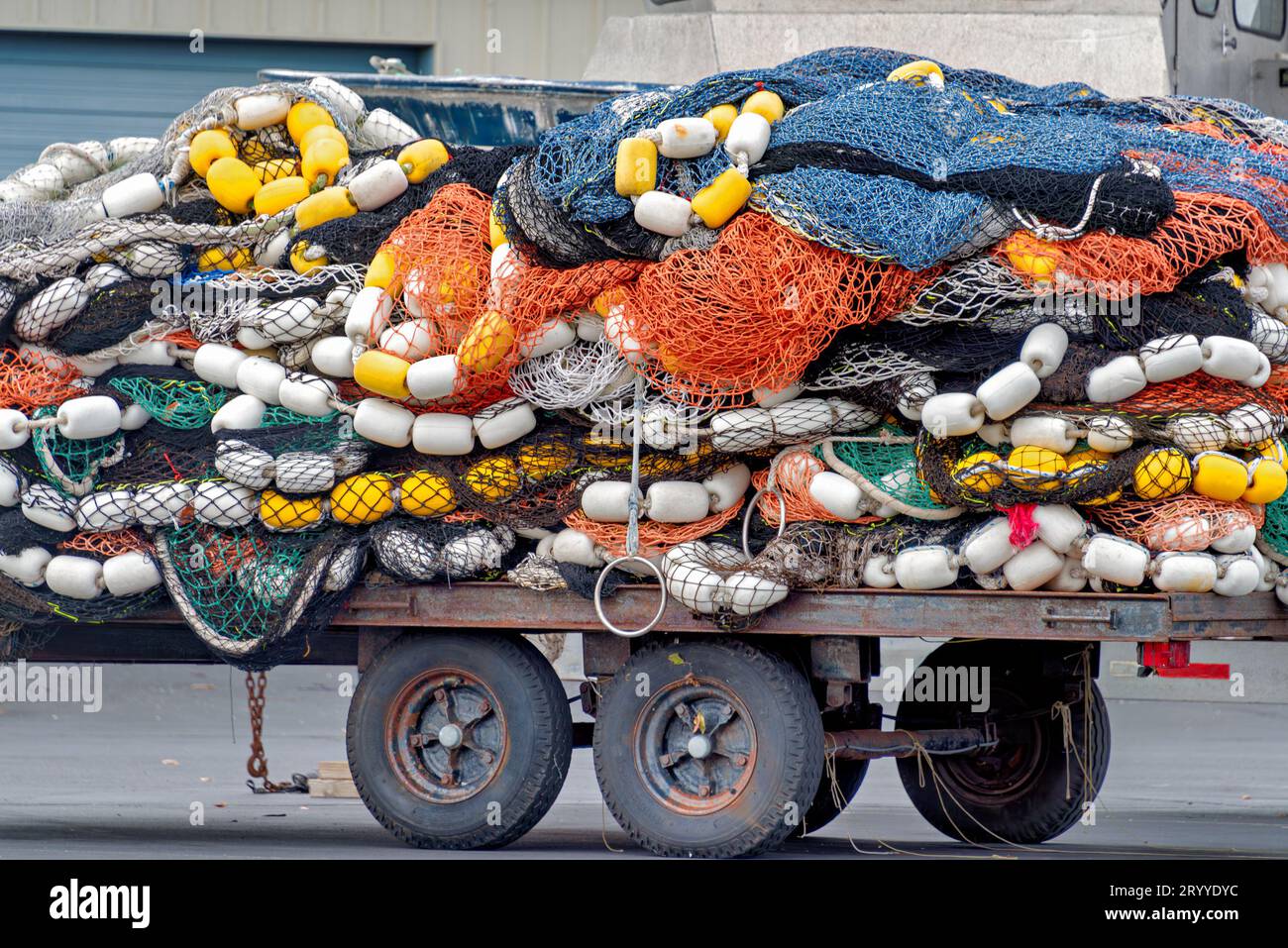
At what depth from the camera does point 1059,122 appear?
725 centimetres

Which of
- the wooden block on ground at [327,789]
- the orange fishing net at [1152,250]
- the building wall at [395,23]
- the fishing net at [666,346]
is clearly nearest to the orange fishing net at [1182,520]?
the fishing net at [666,346]

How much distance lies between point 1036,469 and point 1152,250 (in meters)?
0.93

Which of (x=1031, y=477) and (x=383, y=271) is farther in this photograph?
(x=383, y=271)

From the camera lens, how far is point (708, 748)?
7.23 meters

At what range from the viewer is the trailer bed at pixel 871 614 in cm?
673

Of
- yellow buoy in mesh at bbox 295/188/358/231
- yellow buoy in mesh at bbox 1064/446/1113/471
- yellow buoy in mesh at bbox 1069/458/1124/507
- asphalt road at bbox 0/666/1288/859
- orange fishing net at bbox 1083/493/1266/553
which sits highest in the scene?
yellow buoy in mesh at bbox 295/188/358/231

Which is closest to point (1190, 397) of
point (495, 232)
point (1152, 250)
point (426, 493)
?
point (1152, 250)

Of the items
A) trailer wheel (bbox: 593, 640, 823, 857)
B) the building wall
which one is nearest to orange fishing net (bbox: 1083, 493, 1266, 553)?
trailer wheel (bbox: 593, 640, 823, 857)

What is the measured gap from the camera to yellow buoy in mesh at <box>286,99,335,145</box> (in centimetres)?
827

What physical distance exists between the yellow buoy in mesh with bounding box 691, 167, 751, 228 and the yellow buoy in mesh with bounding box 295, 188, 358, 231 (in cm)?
175

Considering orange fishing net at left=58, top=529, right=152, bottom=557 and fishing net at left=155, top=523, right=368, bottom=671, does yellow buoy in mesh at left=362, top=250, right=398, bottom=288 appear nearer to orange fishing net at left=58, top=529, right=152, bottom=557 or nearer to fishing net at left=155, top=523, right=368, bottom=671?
fishing net at left=155, top=523, right=368, bottom=671

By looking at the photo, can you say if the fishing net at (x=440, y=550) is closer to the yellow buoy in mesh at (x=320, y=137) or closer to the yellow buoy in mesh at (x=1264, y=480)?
the yellow buoy in mesh at (x=320, y=137)

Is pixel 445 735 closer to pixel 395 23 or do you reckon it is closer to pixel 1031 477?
pixel 1031 477
